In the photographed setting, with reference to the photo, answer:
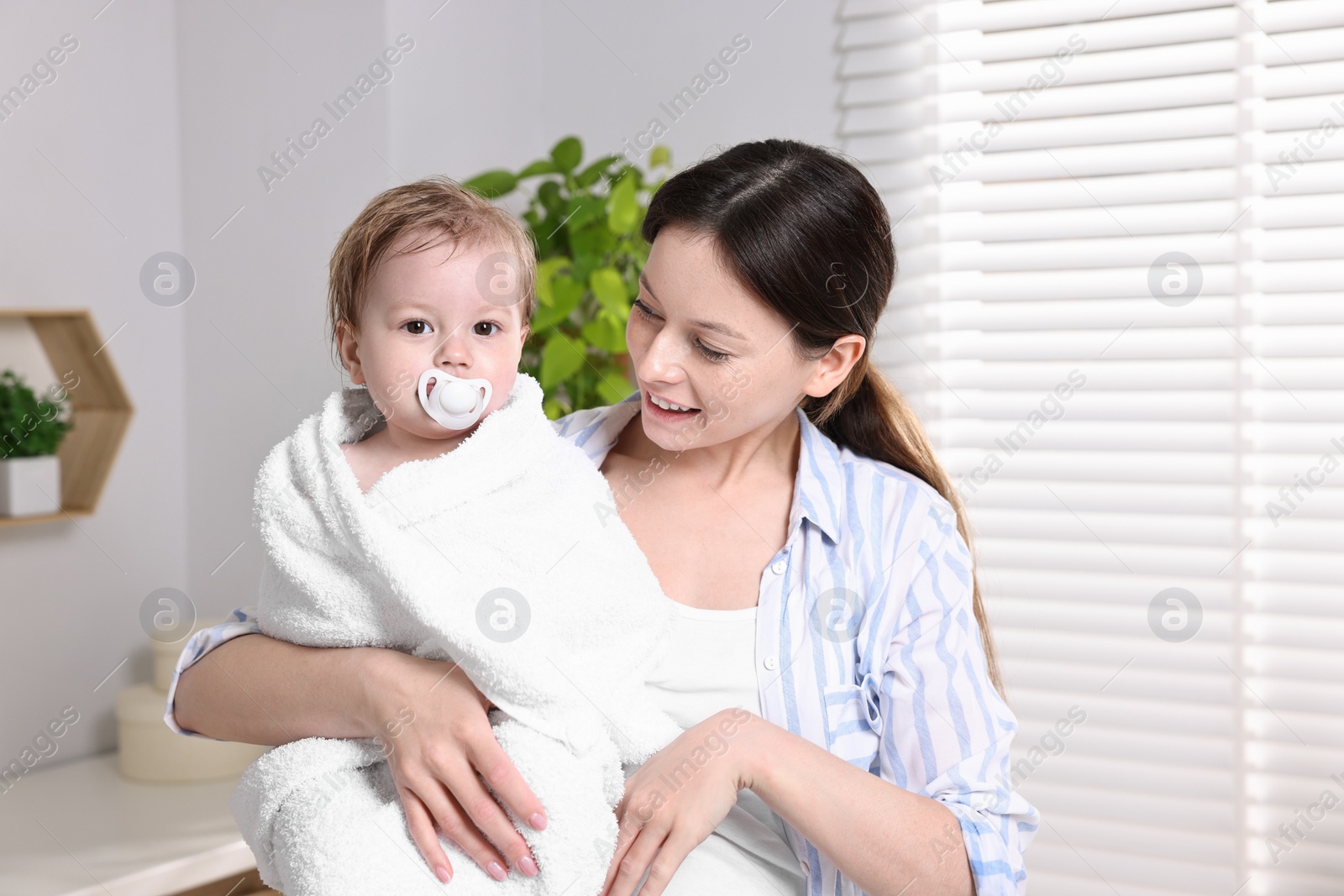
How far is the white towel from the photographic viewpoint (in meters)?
0.87

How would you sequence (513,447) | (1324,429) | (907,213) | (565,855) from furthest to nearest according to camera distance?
1. (907,213)
2. (1324,429)
3. (513,447)
4. (565,855)

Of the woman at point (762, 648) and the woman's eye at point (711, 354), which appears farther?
the woman's eye at point (711, 354)

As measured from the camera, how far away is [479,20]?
2.35 metres

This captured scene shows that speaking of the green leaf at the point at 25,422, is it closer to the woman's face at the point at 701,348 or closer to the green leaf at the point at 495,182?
the green leaf at the point at 495,182

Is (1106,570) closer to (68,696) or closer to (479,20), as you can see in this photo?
(479,20)

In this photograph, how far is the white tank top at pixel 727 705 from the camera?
1.05m

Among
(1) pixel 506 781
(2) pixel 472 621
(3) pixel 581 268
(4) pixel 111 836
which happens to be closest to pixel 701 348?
(2) pixel 472 621

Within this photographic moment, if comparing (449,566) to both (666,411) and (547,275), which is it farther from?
(547,275)

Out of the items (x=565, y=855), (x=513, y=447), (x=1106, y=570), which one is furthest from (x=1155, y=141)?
(x=565, y=855)

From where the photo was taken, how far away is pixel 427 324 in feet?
3.23

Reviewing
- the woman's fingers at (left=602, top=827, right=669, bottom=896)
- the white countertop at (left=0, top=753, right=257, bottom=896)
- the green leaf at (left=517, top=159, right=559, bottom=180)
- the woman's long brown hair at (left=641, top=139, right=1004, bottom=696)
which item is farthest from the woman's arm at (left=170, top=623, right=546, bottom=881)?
the green leaf at (left=517, top=159, right=559, bottom=180)

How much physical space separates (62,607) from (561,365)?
3.75ft

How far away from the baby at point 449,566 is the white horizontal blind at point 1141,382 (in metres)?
1.26

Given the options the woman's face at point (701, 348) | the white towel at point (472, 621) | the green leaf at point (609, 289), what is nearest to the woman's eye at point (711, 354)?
the woman's face at point (701, 348)
